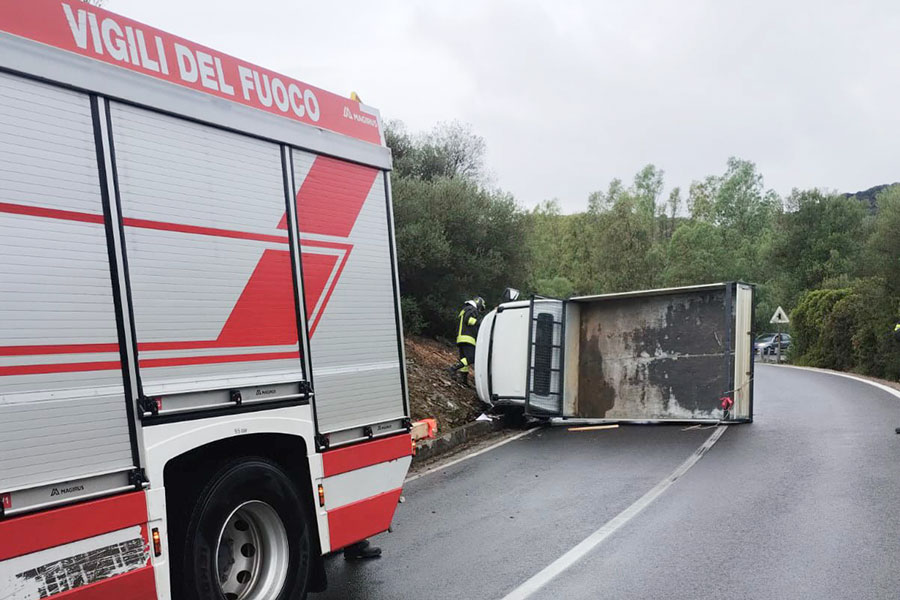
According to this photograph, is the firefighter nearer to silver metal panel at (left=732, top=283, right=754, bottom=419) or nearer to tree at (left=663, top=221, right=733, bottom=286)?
silver metal panel at (left=732, top=283, right=754, bottom=419)

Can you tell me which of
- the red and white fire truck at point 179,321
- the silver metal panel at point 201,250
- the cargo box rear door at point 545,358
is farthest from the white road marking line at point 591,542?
the cargo box rear door at point 545,358

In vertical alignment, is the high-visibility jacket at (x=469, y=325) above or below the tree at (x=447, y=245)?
below

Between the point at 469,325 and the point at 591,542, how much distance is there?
771 centimetres

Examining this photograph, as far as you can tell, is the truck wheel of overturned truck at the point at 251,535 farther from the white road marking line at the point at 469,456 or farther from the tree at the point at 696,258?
the tree at the point at 696,258

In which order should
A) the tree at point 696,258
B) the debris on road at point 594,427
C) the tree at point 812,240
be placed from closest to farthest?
1. the debris on road at point 594,427
2. the tree at point 812,240
3. the tree at point 696,258

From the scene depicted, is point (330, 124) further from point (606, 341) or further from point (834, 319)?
point (834, 319)

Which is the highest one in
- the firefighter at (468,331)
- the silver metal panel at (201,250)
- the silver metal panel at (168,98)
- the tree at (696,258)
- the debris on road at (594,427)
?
the tree at (696,258)

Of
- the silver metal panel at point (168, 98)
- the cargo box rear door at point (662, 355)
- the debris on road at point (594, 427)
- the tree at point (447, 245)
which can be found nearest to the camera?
the silver metal panel at point (168, 98)

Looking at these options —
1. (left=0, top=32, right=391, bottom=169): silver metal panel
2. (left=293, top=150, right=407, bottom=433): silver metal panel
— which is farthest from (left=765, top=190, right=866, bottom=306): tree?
(left=0, top=32, right=391, bottom=169): silver metal panel

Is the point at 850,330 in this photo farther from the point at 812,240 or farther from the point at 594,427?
the point at 812,240

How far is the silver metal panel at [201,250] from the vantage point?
11.4ft

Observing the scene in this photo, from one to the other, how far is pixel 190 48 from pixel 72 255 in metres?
1.37

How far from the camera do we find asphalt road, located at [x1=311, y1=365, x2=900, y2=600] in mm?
4793

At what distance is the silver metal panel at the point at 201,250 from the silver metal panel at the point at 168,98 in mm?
66
